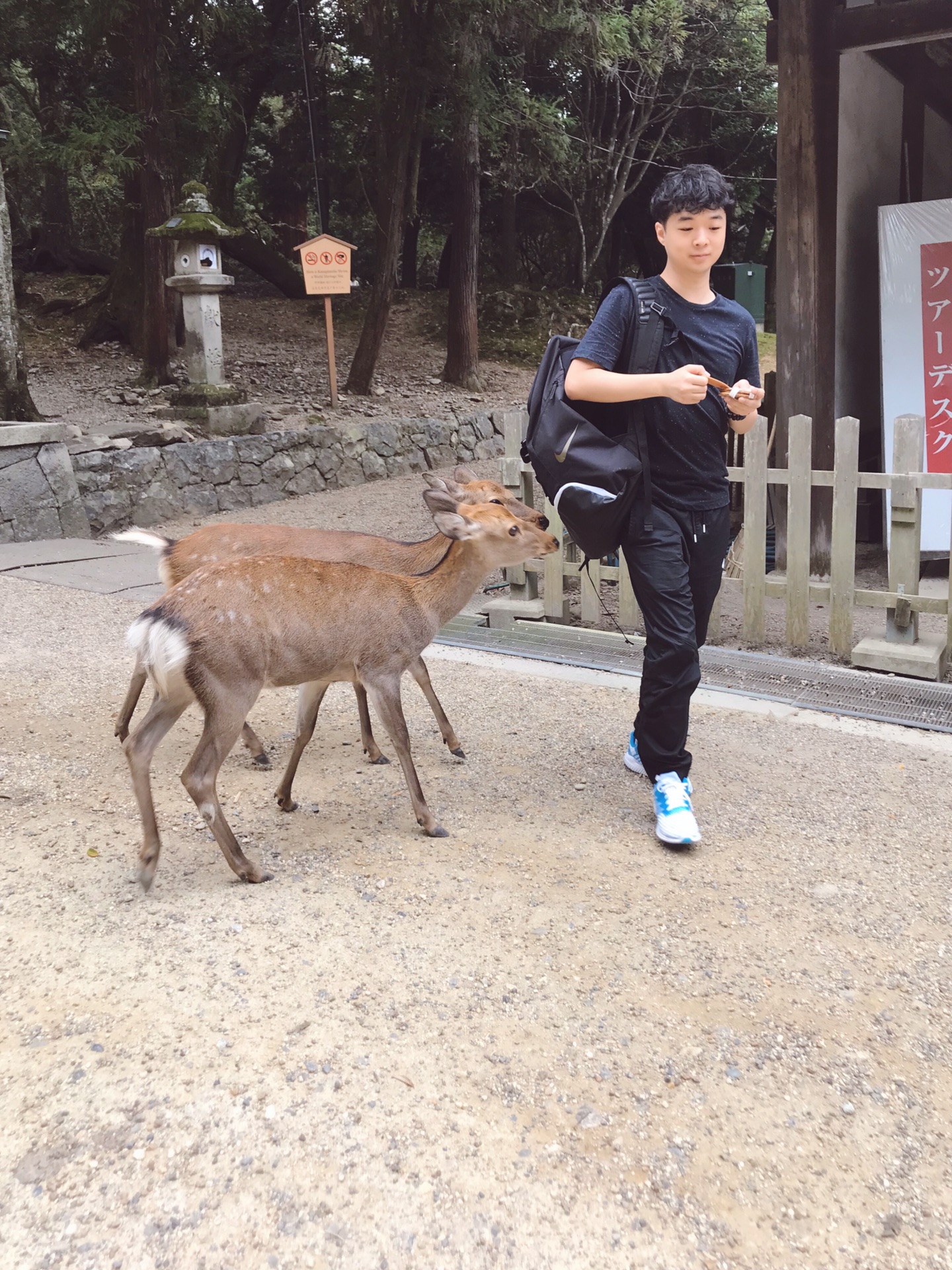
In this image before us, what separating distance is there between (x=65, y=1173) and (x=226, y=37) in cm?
1416

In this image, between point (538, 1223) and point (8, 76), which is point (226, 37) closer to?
point (8, 76)

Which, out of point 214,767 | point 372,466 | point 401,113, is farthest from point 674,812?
point 401,113

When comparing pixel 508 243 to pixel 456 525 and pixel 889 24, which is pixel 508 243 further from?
pixel 456 525

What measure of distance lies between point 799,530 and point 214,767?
3.16 meters

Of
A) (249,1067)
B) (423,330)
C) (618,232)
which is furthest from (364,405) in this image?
(249,1067)

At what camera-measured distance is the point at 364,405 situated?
12477mm

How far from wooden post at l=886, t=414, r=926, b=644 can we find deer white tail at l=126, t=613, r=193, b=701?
3160 mm

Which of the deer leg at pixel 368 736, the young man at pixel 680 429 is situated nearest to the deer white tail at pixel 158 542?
the deer leg at pixel 368 736

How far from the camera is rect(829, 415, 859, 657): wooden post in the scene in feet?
15.9

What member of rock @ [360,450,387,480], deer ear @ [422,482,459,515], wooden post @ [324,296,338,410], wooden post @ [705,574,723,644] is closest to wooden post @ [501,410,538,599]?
wooden post @ [705,574,723,644]

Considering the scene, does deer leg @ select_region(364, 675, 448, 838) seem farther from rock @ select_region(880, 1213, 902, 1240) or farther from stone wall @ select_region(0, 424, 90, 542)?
stone wall @ select_region(0, 424, 90, 542)

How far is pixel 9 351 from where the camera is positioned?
8.76 m

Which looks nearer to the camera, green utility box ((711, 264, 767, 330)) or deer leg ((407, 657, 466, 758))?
deer leg ((407, 657, 466, 758))

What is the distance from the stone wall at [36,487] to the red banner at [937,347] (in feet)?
19.1
